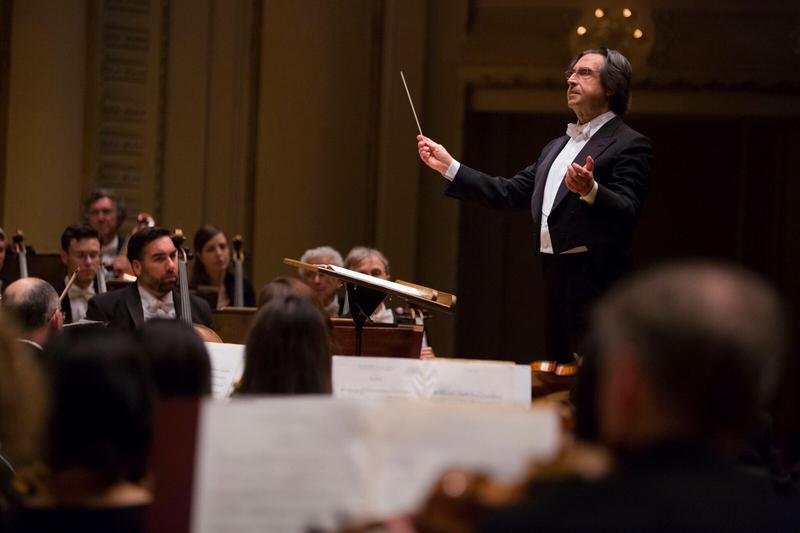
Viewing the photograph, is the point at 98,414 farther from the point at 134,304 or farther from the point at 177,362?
the point at 134,304

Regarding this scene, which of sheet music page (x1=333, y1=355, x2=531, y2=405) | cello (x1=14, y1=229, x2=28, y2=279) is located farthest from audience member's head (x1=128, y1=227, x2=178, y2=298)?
sheet music page (x1=333, y1=355, x2=531, y2=405)

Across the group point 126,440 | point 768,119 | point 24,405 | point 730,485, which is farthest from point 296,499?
point 768,119

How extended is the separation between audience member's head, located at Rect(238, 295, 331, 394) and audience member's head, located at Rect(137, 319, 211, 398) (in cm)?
48

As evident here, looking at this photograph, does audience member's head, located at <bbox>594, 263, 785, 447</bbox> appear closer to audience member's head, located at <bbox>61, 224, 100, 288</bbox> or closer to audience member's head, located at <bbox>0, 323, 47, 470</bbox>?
audience member's head, located at <bbox>0, 323, 47, 470</bbox>

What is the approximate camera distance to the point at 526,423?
1.74m

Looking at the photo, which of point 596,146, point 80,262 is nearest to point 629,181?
point 596,146

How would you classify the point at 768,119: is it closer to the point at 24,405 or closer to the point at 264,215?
the point at 264,215

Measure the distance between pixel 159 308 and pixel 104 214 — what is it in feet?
5.63

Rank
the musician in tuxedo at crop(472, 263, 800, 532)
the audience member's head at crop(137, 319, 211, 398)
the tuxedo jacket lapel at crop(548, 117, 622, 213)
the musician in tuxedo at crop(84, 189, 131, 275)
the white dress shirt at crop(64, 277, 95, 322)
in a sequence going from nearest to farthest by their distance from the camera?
the musician in tuxedo at crop(472, 263, 800, 532) < the audience member's head at crop(137, 319, 211, 398) < the tuxedo jacket lapel at crop(548, 117, 622, 213) < the white dress shirt at crop(64, 277, 95, 322) < the musician in tuxedo at crop(84, 189, 131, 275)

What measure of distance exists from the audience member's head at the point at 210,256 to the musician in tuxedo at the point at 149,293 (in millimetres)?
1246

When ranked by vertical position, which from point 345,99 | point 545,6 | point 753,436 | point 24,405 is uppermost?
point 545,6

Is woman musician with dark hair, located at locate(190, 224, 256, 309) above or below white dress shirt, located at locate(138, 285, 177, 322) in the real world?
above

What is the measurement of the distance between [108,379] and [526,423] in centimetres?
69

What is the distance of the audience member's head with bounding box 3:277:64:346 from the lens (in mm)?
4270
